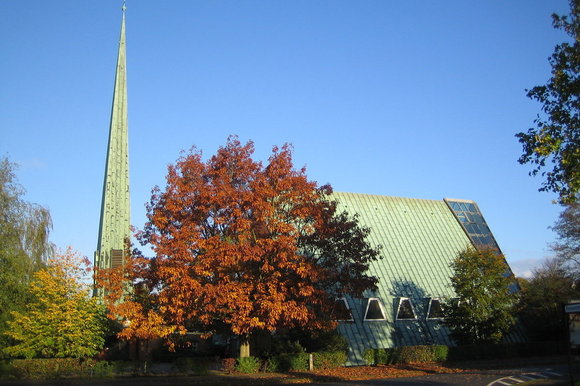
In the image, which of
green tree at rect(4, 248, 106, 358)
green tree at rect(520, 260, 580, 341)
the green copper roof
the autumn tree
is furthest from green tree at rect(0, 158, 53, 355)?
green tree at rect(520, 260, 580, 341)

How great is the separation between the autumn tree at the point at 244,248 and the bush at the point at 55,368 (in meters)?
4.57

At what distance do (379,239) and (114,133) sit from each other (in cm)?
2267

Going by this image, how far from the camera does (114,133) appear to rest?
43688 millimetres

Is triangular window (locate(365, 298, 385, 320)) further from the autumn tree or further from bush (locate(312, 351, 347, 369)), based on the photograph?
the autumn tree

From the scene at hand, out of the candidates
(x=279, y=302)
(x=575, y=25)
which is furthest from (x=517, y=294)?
(x=575, y=25)

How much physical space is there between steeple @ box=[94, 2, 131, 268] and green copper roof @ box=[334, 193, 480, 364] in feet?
55.0

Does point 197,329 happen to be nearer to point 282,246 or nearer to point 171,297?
point 171,297

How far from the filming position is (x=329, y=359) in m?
28.8

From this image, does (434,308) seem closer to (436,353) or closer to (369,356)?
(436,353)

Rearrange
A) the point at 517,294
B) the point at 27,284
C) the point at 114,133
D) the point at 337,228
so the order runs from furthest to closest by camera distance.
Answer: the point at 114,133
the point at 517,294
the point at 27,284
the point at 337,228

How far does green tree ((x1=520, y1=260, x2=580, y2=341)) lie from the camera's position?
120ft

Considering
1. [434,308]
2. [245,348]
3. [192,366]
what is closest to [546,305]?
[434,308]

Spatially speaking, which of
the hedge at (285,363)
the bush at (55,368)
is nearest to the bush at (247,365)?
the hedge at (285,363)

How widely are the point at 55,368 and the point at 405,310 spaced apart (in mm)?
21113
